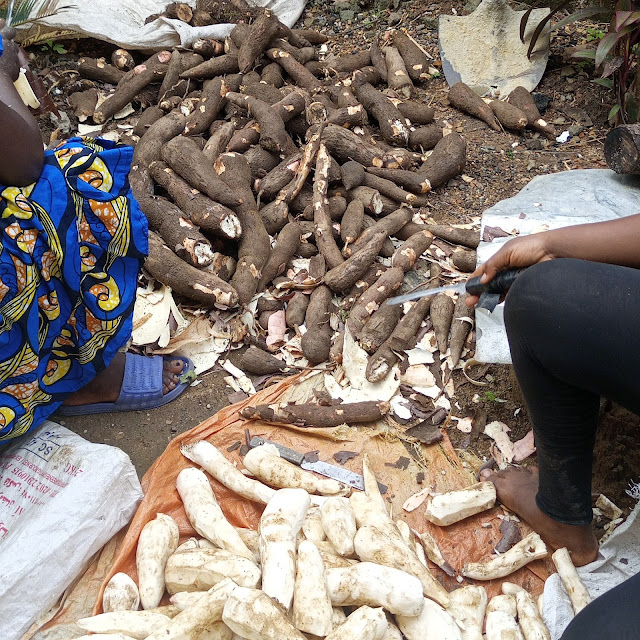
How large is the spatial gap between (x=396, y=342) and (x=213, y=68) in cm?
214

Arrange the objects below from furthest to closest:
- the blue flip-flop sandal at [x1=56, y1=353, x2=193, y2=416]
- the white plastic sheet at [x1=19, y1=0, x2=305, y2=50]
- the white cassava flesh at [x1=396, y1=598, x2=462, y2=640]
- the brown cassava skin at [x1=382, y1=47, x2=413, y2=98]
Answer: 1. the white plastic sheet at [x1=19, y1=0, x2=305, y2=50]
2. the brown cassava skin at [x1=382, y1=47, x2=413, y2=98]
3. the blue flip-flop sandal at [x1=56, y1=353, x2=193, y2=416]
4. the white cassava flesh at [x1=396, y1=598, x2=462, y2=640]

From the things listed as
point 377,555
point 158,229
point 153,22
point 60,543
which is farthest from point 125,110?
point 377,555

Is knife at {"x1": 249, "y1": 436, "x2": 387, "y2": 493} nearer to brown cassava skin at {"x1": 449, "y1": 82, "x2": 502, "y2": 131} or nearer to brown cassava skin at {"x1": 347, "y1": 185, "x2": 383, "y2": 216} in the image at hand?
brown cassava skin at {"x1": 347, "y1": 185, "x2": 383, "y2": 216}

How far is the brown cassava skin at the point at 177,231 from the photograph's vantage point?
243 cm

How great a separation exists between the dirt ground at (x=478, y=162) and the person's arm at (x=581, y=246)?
71cm

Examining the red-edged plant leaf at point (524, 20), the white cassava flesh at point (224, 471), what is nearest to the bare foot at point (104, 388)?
the white cassava flesh at point (224, 471)

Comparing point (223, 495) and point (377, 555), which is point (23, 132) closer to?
point (223, 495)

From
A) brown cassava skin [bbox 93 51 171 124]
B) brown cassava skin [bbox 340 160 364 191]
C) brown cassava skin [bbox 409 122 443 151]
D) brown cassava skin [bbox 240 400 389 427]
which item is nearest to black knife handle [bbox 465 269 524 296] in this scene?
brown cassava skin [bbox 240 400 389 427]

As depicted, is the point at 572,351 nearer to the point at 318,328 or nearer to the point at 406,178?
the point at 318,328

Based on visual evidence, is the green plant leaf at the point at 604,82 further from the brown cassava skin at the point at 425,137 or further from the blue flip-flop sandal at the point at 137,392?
the blue flip-flop sandal at the point at 137,392

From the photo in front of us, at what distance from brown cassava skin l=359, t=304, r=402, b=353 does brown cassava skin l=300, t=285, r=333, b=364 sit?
14cm

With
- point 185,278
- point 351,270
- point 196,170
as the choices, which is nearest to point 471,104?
point 351,270

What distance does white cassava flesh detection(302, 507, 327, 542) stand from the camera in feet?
5.16

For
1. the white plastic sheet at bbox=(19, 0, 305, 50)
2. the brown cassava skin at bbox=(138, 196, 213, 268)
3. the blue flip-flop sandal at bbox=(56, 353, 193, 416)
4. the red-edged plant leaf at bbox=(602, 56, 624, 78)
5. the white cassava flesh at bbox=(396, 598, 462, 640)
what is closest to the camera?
the white cassava flesh at bbox=(396, 598, 462, 640)
